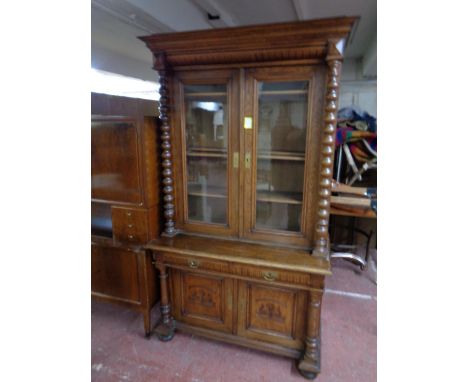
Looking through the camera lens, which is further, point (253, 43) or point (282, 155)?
point (282, 155)

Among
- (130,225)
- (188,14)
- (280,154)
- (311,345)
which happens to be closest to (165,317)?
(130,225)

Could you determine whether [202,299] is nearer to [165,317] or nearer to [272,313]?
[165,317]

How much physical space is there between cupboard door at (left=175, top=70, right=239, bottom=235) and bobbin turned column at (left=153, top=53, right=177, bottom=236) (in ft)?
0.19

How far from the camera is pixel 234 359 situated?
1.75m

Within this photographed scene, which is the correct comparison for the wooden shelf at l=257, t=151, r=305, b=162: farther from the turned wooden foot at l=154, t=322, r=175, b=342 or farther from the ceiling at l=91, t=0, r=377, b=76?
the ceiling at l=91, t=0, r=377, b=76

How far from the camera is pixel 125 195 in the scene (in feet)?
5.85

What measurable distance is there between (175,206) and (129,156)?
0.45 metres

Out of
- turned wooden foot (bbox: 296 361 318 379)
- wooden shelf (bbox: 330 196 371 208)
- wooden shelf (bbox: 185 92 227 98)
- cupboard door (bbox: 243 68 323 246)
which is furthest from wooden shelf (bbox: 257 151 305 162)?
wooden shelf (bbox: 330 196 371 208)

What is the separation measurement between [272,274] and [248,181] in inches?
22.6

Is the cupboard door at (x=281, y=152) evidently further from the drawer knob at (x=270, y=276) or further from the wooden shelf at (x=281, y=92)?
the drawer knob at (x=270, y=276)

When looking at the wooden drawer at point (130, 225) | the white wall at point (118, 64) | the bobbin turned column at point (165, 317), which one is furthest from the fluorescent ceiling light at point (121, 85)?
the bobbin turned column at point (165, 317)
